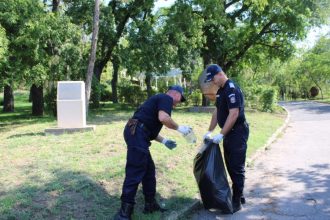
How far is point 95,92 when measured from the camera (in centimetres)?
2231

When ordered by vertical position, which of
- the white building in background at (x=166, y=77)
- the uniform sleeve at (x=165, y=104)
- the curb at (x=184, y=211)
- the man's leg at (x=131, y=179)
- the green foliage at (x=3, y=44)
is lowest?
the curb at (x=184, y=211)

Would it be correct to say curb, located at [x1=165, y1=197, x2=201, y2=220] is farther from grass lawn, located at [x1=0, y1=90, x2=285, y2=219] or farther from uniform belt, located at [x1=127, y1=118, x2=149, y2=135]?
uniform belt, located at [x1=127, y1=118, x2=149, y2=135]

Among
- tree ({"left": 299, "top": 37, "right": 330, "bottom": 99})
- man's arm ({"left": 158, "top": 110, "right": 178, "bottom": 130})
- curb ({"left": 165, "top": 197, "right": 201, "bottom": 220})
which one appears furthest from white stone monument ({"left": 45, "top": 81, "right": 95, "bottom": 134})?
tree ({"left": 299, "top": 37, "right": 330, "bottom": 99})

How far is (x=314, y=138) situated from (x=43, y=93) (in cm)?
1347

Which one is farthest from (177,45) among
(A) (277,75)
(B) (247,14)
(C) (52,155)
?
(A) (277,75)

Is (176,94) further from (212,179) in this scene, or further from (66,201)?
(66,201)

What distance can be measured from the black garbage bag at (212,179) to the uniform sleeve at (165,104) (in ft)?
3.02

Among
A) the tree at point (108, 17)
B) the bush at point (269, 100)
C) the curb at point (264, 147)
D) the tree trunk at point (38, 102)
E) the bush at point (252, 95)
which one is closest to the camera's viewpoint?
the curb at point (264, 147)

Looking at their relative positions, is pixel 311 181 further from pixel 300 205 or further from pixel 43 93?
pixel 43 93

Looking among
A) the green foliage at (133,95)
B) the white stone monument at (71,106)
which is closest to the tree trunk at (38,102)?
the green foliage at (133,95)

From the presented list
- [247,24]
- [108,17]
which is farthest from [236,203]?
[247,24]

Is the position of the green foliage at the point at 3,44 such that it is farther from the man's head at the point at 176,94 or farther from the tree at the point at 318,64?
the tree at the point at 318,64

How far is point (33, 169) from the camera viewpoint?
7.11 meters

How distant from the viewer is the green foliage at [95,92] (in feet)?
71.3
